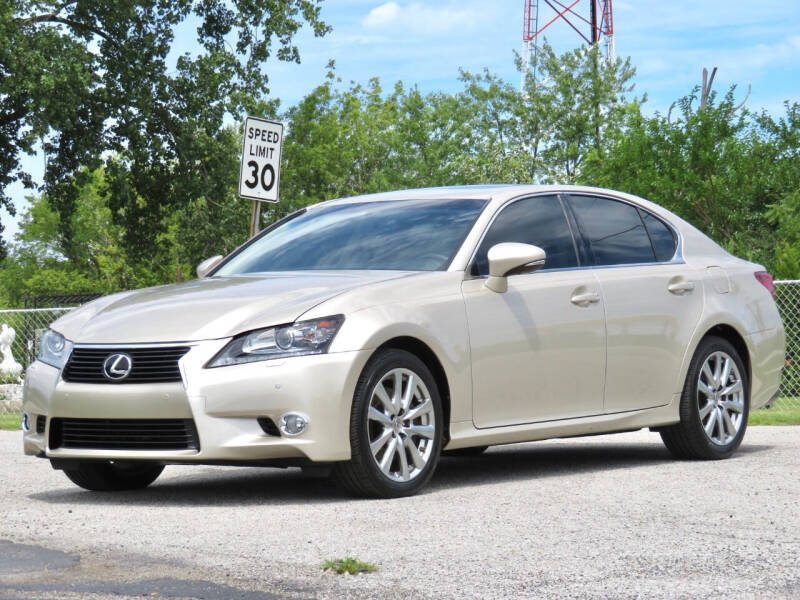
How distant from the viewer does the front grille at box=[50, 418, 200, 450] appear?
6625mm

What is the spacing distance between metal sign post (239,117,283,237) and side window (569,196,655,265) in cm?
447

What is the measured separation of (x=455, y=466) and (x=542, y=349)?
4.91 feet

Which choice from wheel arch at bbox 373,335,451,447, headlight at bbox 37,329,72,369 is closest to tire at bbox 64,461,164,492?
headlight at bbox 37,329,72,369

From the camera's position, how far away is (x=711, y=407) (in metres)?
8.96

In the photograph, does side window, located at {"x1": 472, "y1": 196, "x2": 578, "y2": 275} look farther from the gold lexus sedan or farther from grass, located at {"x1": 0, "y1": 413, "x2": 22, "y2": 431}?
grass, located at {"x1": 0, "y1": 413, "x2": 22, "y2": 431}

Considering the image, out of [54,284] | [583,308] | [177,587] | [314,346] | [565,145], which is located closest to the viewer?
[177,587]

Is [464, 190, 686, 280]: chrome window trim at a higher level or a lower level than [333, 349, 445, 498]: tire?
higher

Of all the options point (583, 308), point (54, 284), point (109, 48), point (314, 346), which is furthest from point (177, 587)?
point (54, 284)

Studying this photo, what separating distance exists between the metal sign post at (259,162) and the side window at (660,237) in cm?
446

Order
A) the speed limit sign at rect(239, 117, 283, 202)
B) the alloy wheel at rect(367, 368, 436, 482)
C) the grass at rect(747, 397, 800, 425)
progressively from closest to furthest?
1. the alloy wheel at rect(367, 368, 436, 482)
2. the speed limit sign at rect(239, 117, 283, 202)
3. the grass at rect(747, 397, 800, 425)

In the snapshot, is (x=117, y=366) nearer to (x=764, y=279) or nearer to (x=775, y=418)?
(x=764, y=279)

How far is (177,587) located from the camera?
15.0ft

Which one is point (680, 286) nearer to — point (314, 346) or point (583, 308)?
point (583, 308)

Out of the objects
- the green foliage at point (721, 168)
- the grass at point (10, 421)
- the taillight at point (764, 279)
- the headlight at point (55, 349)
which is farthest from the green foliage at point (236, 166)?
the headlight at point (55, 349)
